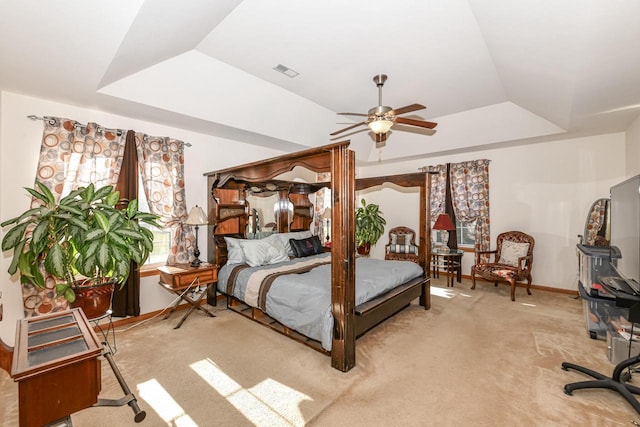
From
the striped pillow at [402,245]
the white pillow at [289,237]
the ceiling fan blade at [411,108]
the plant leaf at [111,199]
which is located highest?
the ceiling fan blade at [411,108]

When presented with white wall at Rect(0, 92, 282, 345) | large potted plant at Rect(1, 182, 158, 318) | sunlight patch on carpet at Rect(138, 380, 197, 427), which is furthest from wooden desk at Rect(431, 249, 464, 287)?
white wall at Rect(0, 92, 282, 345)

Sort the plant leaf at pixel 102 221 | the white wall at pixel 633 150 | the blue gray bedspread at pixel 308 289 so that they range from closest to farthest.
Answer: the plant leaf at pixel 102 221 → the blue gray bedspread at pixel 308 289 → the white wall at pixel 633 150

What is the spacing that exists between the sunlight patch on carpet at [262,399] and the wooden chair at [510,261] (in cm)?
385

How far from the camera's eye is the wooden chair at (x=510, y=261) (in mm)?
4465

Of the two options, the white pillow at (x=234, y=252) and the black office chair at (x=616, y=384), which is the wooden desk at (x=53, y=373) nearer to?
the white pillow at (x=234, y=252)

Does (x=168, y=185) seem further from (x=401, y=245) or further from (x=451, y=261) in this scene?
(x=451, y=261)

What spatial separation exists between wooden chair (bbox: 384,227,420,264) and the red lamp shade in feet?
2.29

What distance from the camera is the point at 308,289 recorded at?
113 inches

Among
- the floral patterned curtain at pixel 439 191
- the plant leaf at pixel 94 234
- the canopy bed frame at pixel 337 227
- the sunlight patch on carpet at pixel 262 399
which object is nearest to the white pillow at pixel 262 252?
the canopy bed frame at pixel 337 227

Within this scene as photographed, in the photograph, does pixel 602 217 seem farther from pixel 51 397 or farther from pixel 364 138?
pixel 51 397

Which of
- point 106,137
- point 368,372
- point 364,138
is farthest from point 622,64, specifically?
point 106,137

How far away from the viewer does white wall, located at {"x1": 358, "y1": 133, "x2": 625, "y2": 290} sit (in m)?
4.41

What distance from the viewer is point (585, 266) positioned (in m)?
3.22

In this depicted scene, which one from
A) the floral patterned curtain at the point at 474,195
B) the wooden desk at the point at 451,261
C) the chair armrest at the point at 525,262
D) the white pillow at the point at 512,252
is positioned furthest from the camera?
the floral patterned curtain at the point at 474,195
